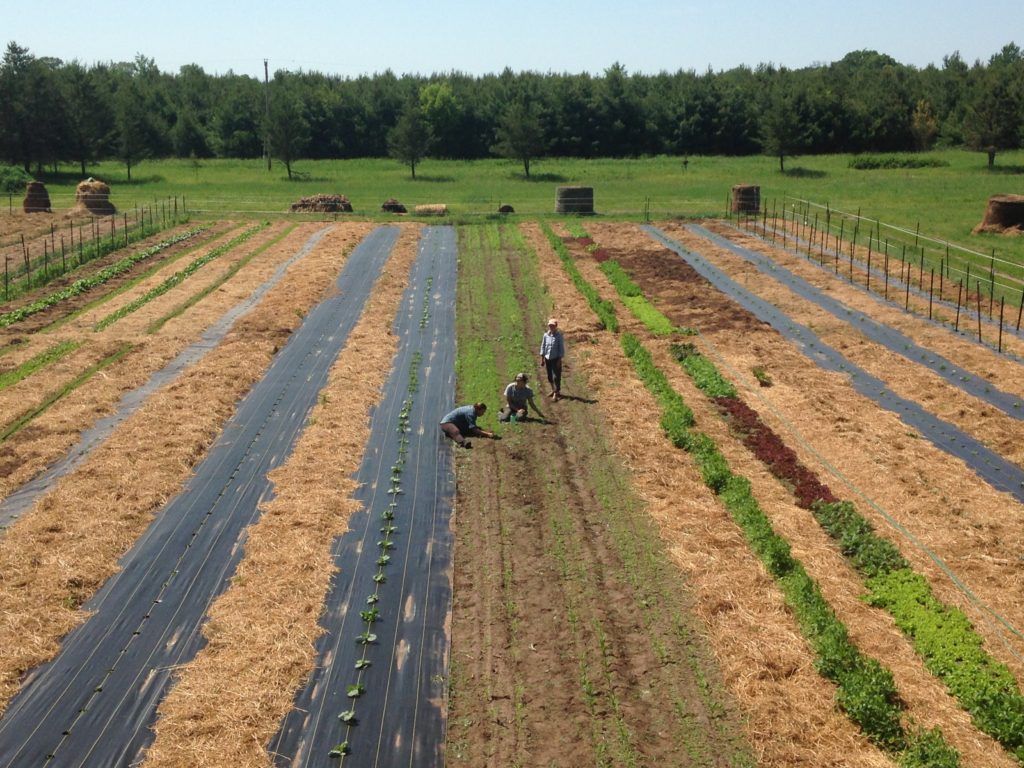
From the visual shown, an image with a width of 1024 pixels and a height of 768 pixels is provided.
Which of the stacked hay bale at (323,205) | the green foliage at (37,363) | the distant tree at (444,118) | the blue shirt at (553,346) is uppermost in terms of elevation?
the distant tree at (444,118)

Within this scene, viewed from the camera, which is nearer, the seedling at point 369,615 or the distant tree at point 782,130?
the seedling at point 369,615

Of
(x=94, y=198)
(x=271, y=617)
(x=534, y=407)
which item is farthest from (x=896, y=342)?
(x=94, y=198)

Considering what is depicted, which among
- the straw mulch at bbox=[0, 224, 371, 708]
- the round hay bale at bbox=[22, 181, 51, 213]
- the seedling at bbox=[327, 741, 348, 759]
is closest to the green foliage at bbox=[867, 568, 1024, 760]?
the seedling at bbox=[327, 741, 348, 759]

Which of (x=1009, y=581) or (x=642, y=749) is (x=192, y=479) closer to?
(x=642, y=749)

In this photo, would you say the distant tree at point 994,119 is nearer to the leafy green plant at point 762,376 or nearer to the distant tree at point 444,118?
the distant tree at point 444,118

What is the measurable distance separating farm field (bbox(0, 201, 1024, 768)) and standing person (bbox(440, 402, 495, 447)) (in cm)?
41

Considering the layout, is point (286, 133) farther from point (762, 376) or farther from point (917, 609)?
point (917, 609)

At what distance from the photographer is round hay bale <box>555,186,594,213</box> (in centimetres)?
5237

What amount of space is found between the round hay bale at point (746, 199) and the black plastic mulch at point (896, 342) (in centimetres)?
1112

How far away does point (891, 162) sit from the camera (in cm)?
7794

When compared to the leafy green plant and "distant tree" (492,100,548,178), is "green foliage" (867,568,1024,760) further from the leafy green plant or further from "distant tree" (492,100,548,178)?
"distant tree" (492,100,548,178)

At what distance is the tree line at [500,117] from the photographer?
245 feet

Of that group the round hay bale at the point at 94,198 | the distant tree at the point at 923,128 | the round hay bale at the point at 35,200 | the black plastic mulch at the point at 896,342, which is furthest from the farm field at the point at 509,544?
the distant tree at the point at 923,128

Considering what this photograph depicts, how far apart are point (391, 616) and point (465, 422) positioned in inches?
277
